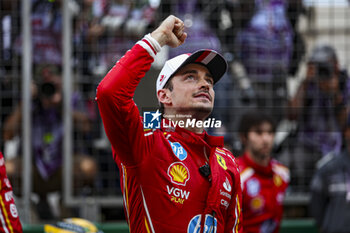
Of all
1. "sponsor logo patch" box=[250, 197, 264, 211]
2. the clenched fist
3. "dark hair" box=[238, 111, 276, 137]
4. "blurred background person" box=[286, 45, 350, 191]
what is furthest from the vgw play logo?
"blurred background person" box=[286, 45, 350, 191]

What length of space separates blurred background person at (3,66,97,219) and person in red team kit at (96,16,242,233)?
12.4 ft

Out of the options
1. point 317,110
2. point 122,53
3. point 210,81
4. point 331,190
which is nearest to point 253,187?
point 331,190

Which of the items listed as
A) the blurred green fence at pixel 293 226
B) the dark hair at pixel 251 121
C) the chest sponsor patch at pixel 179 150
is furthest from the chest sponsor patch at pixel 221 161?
the blurred green fence at pixel 293 226

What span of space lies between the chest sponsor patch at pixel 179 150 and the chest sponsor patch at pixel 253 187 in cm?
324

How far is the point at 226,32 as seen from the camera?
7.14 metres

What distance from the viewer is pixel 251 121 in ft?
21.8

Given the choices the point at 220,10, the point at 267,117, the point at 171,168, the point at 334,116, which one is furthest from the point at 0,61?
the point at 171,168

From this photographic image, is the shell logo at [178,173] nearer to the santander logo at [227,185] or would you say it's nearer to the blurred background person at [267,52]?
the santander logo at [227,185]

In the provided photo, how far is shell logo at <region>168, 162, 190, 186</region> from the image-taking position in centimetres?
335

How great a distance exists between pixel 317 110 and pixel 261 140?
98cm

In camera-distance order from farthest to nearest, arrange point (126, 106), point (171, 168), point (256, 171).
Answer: point (256, 171), point (171, 168), point (126, 106)

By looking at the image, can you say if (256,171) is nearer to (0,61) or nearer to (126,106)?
(0,61)

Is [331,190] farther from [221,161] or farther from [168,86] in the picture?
[168,86]

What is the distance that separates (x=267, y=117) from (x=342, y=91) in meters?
1.03
